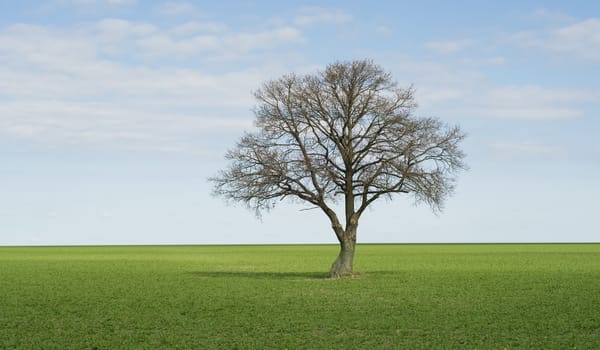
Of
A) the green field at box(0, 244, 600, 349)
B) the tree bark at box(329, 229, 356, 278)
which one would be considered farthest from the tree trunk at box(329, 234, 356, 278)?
the green field at box(0, 244, 600, 349)

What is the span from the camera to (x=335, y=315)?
2850cm

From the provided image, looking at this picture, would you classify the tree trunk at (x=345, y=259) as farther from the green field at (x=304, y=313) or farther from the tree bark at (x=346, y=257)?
the green field at (x=304, y=313)

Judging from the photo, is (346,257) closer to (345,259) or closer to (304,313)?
(345,259)

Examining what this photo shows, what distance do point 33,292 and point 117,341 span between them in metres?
19.4

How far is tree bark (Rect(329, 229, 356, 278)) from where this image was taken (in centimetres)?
4559

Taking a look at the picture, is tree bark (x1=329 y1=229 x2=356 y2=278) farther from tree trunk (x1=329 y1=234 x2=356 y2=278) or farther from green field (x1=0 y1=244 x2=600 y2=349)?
green field (x1=0 y1=244 x2=600 y2=349)

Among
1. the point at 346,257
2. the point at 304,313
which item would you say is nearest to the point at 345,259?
the point at 346,257

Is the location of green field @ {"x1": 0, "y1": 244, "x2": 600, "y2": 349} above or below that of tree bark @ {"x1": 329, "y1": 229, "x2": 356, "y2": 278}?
below

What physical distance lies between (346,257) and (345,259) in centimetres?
15

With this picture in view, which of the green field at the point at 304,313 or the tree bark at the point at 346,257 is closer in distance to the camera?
the green field at the point at 304,313

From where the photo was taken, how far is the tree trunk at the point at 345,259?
150 ft

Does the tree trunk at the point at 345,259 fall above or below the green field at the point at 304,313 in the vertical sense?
above

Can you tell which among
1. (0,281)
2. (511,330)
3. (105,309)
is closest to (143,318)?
(105,309)

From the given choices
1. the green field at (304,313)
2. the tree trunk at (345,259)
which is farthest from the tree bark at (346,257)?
the green field at (304,313)
